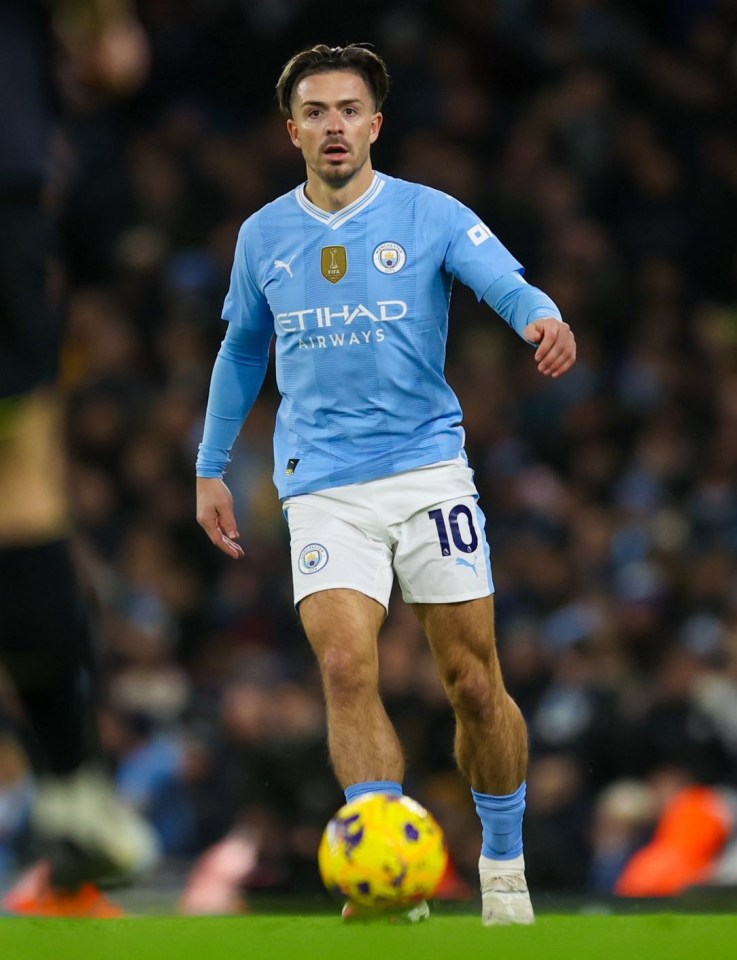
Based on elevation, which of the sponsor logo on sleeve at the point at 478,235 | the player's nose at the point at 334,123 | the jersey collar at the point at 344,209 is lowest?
the sponsor logo on sleeve at the point at 478,235

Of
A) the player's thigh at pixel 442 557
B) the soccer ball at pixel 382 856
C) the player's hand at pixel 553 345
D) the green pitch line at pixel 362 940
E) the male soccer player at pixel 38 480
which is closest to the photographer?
the male soccer player at pixel 38 480

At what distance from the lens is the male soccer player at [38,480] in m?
2.93

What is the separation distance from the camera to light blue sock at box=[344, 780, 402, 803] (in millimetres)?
4738

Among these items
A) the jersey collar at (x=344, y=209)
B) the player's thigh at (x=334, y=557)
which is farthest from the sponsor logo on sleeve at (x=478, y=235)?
the player's thigh at (x=334, y=557)

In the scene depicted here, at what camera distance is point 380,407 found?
16.6ft

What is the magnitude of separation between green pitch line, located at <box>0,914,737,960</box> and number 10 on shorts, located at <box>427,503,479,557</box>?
109cm

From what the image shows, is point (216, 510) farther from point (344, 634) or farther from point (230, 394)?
point (344, 634)

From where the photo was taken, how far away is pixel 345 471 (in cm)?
507

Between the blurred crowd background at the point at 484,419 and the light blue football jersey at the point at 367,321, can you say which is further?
the blurred crowd background at the point at 484,419

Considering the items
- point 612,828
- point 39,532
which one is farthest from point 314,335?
point 612,828

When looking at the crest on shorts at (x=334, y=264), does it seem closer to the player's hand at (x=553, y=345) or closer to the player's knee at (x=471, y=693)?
the player's hand at (x=553, y=345)

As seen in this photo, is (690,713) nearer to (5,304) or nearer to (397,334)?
(397,334)

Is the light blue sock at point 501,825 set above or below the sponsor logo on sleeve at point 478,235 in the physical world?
below

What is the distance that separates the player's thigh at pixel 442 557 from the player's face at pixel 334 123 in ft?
3.32
